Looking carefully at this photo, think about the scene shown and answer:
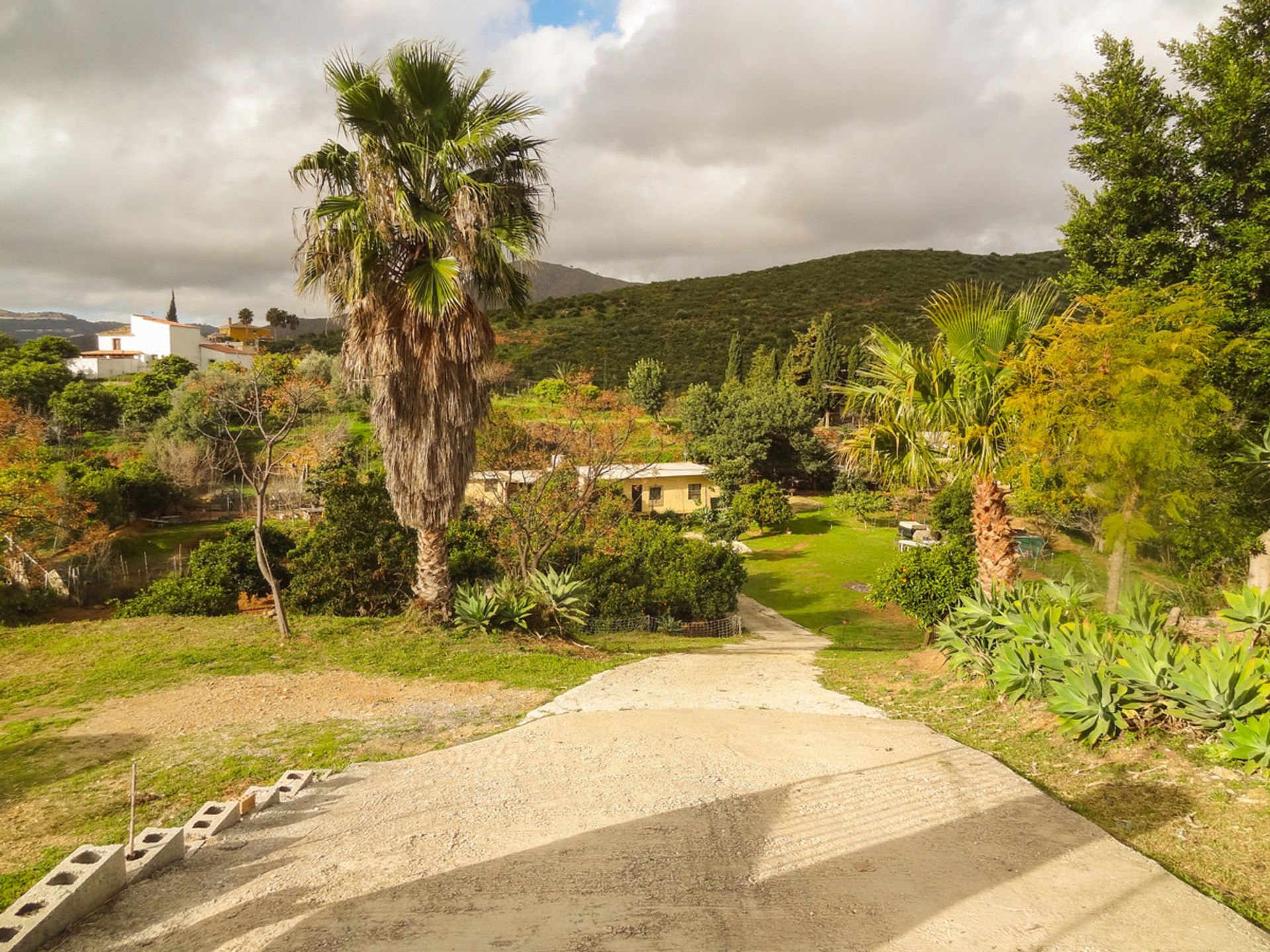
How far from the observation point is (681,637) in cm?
1619

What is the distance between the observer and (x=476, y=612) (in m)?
11.4

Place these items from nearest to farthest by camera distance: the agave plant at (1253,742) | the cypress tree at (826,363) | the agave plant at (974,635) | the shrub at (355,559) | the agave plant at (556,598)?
the agave plant at (1253,742) < the agave plant at (974,635) < the agave plant at (556,598) < the shrub at (355,559) < the cypress tree at (826,363)

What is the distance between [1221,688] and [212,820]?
730 centimetres

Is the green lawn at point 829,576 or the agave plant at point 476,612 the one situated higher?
the agave plant at point 476,612

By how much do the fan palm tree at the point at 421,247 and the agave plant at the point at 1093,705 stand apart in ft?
27.4

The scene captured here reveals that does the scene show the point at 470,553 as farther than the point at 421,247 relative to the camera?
Yes

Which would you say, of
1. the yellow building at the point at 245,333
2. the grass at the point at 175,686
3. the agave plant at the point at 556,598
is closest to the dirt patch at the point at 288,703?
the grass at the point at 175,686

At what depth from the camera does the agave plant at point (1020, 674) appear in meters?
7.10

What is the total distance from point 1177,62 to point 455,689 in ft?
50.4

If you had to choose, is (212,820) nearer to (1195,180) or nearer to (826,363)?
(1195,180)

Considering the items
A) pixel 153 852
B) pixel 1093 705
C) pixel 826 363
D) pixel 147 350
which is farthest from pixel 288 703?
pixel 147 350

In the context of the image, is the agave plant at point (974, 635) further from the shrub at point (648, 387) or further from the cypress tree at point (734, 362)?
the cypress tree at point (734, 362)

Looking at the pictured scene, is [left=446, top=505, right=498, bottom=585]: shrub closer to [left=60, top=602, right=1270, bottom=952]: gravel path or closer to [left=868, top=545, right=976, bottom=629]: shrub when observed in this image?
[left=868, top=545, right=976, bottom=629]: shrub

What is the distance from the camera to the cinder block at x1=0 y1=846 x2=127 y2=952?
3.20m
